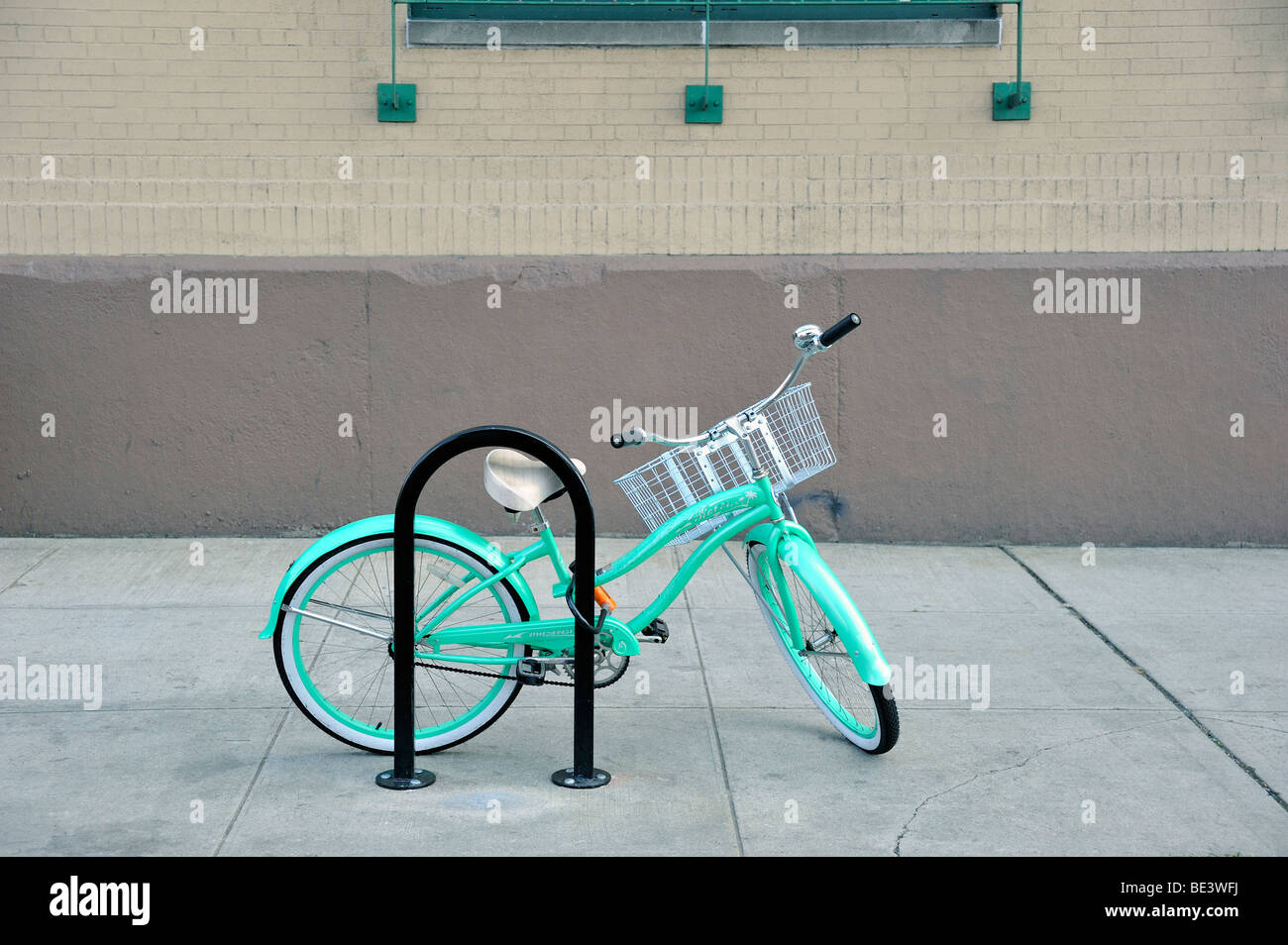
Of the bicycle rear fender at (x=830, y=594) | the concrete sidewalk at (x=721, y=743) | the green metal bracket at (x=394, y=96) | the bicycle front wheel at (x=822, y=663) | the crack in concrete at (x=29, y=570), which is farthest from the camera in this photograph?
the green metal bracket at (x=394, y=96)

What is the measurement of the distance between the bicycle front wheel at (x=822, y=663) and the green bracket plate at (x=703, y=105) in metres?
3.20

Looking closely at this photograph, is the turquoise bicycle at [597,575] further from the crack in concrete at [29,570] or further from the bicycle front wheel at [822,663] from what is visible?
the crack in concrete at [29,570]

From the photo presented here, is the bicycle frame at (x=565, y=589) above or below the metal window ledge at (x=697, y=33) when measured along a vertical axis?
below

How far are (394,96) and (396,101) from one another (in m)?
0.03

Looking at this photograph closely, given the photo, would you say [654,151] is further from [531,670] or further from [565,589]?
[531,670]

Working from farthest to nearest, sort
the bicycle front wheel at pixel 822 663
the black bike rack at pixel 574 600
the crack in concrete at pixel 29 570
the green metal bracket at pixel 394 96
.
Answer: the green metal bracket at pixel 394 96 → the crack in concrete at pixel 29 570 → the bicycle front wheel at pixel 822 663 → the black bike rack at pixel 574 600

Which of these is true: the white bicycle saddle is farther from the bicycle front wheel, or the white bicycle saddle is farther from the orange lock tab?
the bicycle front wheel

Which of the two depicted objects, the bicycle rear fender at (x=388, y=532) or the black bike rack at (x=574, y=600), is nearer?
the black bike rack at (x=574, y=600)

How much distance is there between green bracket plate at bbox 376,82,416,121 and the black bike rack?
357 cm

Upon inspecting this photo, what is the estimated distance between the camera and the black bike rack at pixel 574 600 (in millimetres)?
4023

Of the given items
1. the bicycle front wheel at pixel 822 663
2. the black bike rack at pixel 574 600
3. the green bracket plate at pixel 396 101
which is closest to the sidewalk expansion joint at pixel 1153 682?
the bicycle front wheel at pixel 822 663

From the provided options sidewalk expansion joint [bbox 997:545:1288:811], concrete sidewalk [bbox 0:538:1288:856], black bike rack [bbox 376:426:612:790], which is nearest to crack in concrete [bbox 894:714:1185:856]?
concrete sidewalk [bbox 0:538:1288:856]

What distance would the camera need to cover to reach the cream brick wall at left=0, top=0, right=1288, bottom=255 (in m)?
7.20

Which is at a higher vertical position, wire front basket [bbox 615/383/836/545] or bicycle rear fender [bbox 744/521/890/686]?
wire front basket [bbox 615/383/836/545]
